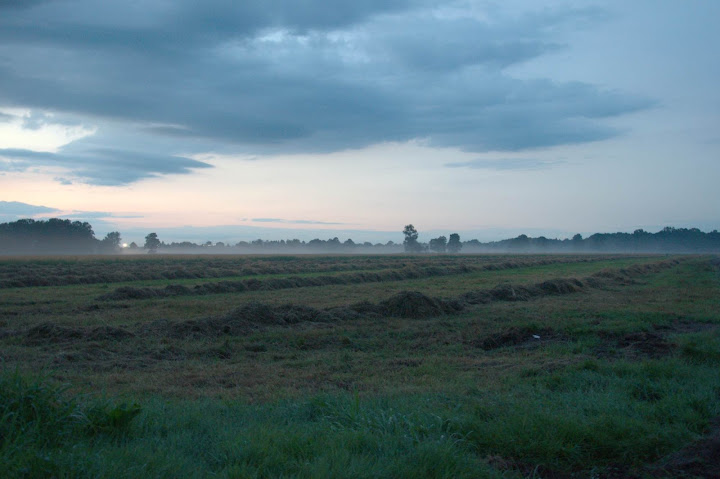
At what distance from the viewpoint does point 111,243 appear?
135250 millimetres

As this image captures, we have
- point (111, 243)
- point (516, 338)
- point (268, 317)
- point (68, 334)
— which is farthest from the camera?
point (111, 243)

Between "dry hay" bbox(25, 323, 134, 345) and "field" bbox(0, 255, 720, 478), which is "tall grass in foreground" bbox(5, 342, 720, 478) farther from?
"dry hay" bbox(25, 323, 134, 345)

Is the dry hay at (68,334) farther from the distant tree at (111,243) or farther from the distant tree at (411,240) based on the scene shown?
the distant tree at (411,240)

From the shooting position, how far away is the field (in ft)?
15.1

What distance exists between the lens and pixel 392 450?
4.69 metres

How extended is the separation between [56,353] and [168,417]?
20.8 feet

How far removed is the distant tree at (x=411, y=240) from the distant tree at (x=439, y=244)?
1904 centimetres

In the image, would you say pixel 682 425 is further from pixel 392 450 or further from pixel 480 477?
pixel 392 450

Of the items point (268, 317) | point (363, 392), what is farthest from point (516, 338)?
point (268, 317)

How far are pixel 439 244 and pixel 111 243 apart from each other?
11615cm

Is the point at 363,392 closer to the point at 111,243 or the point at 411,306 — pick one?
the point at 411,306

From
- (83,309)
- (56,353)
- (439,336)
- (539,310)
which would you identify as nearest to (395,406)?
(439,336)

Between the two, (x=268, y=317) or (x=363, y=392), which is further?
(x=268, y=317)

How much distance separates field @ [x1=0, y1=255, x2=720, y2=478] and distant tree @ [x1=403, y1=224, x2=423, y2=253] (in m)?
156
